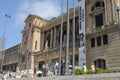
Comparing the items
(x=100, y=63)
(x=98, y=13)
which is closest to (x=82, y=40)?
(x=100, y=63)

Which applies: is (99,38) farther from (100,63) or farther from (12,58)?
(12,58)

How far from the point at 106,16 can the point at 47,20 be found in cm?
2288

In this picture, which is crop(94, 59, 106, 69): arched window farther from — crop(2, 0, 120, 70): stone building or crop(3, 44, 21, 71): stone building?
crop(3, 44, 21, 71): stone building

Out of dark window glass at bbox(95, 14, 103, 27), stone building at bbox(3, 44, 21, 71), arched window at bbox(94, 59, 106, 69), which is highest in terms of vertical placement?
dark window glass at bbox(95, 14, 103, 27)

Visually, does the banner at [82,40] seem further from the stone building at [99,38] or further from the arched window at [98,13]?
the arched window at [98,13]

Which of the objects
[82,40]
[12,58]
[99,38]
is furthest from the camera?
[12,58]

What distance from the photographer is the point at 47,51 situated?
1718 inches

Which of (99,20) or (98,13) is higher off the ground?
(98,13)

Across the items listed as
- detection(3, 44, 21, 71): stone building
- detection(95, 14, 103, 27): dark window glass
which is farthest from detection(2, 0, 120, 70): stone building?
detection(3, 44, 21, 71): stone building

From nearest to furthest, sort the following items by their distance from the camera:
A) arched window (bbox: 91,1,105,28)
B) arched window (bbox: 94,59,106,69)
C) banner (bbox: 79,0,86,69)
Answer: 1. arched window (bbox: 94,59,106,69)
2. banner (bbox: 79,0,86,69)
3. arched window (bbox: 91,1,105,28)

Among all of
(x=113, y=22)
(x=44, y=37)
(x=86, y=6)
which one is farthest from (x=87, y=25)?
(x=44, y=37)

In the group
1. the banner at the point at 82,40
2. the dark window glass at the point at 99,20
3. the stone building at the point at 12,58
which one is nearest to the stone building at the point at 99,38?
the dark window glass at the point at 99,20

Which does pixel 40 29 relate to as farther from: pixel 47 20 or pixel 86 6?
pixel 86 6

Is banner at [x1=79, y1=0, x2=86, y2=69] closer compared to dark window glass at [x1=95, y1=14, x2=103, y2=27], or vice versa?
banner at [x1=79, y1=0, x2=86, y2=69]
